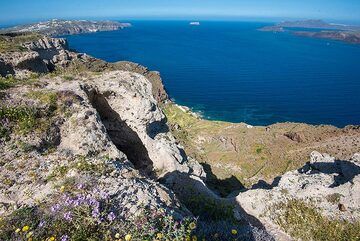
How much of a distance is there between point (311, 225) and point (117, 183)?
29.9 ft

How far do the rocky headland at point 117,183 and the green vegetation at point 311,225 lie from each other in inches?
1.8

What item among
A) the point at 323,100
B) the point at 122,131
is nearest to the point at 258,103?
the point at 323,100

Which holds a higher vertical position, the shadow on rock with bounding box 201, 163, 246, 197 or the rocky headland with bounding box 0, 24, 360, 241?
the rocky headland with bounding box 0, 24, 360, 241

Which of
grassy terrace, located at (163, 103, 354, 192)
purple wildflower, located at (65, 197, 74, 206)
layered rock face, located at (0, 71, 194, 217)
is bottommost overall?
grassy terrace, located at (163, 103, 354, 192)

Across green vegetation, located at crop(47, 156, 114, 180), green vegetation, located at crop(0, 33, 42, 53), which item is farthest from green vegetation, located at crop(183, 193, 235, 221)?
green vegetation, located at crop(0, 33, 42, 53)

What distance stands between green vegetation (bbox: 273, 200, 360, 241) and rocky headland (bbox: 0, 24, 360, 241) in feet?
0.15

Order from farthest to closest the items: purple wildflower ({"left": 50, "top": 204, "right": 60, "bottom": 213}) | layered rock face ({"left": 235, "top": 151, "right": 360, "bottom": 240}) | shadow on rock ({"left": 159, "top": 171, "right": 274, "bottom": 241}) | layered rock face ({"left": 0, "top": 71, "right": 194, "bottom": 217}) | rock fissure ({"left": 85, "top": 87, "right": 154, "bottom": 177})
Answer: rock fissure ({"left": 85, "top": 87, "right": 154, "bottom": 177}) → layered rock face ({"left": 235, "top": 151, "right": 360, "bottom": 240}) → layered rock face ({"left": 0, "top": 71, "right": 194, "bottom": 217}) → shadow on rock ({"left": 159, "top": 171, "right": 274, "bottom": 241}) → purple wildflower ({"left": 50, "top": 204, "right": 60, "bottom": 213})

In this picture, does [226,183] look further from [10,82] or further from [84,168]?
[84,168]

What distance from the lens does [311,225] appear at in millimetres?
14648

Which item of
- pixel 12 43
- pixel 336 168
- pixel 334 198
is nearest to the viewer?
pixel 334 198

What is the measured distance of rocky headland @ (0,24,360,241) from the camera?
8.80 metres

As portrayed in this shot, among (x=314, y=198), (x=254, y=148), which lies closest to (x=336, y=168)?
(x=314, y=198)

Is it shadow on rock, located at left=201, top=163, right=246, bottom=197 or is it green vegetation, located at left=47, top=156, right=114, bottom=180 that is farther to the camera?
shadow on rock, located at left=201, top=163, right=246, bottom=197

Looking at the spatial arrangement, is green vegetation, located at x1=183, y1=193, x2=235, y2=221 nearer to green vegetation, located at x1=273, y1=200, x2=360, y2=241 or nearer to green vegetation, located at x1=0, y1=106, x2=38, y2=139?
green vegetation, located at x1=273, y1=200, x2=360, y2=241
